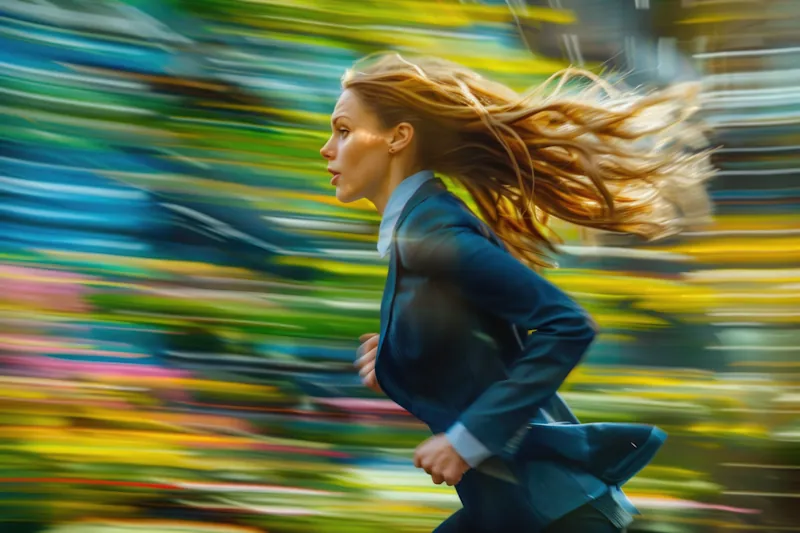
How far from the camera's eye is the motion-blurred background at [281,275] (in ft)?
6.73

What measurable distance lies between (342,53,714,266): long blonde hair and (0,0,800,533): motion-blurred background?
6cm

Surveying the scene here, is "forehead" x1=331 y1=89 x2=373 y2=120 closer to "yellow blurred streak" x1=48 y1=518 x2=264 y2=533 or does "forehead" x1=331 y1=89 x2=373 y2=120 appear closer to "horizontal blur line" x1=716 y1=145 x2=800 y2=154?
"horizontal blur line" x1=716 y1=145 x2=800 y2=154

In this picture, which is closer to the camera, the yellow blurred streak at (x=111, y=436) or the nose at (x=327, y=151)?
the nose at (x=327, y=151)

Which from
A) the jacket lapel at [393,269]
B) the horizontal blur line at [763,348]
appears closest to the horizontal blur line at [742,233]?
the horizontal blur line at [763,348]

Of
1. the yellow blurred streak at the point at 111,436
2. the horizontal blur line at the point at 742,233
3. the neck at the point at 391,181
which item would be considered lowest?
the yellow blurred streak at the point at 111,436

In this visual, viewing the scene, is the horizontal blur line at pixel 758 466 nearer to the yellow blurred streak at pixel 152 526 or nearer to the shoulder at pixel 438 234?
the shoulder at pixel 438 234

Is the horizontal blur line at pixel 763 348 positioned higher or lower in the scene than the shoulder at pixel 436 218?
lower

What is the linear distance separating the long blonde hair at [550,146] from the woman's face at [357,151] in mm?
29

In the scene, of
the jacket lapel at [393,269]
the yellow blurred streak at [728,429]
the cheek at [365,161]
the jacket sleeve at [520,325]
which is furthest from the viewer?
the yellow blurred streak at [728,429]

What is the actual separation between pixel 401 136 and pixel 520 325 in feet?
1.50

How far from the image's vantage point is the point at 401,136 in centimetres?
191

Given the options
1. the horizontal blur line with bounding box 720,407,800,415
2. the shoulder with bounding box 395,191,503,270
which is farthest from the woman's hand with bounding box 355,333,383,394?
the horizontal blur line with bounding box 720,407,800,415

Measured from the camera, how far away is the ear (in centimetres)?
191

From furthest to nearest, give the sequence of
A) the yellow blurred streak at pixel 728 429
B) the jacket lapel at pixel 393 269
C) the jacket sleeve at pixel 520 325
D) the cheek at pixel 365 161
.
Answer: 1. the yellow blurred streak at pixel 728 429
2. the cheek at pixel 365 161
3. the jacket lapel at pixel 393 269
4. the jacket sleeve at pixel 520 325
